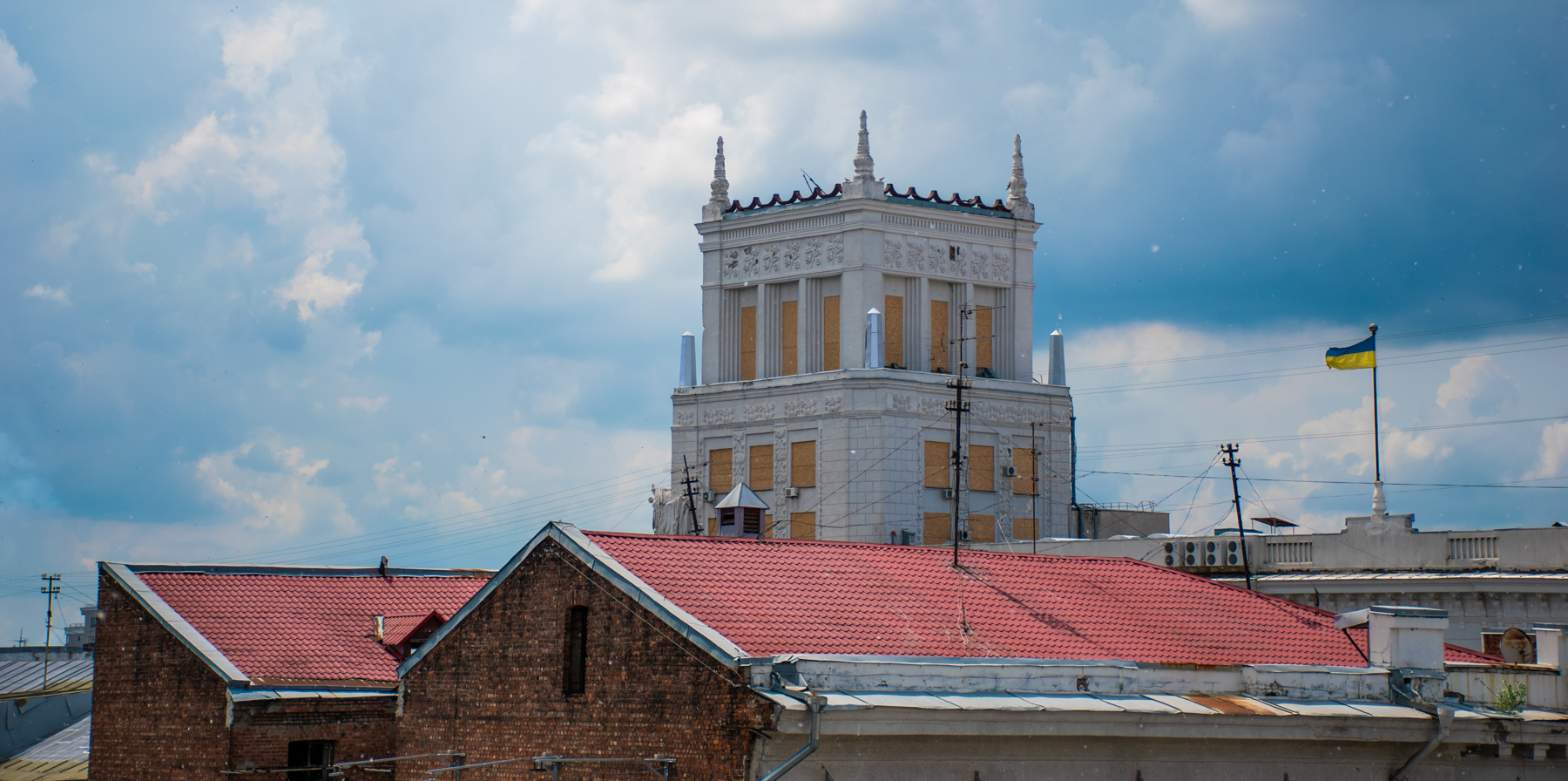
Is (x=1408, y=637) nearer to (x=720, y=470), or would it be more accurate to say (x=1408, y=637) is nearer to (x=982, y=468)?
(x=982, y=468)

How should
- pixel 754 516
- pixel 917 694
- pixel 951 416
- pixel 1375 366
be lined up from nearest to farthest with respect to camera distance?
1. pixel 917 694
2. pixel 754 516
3. pixel 1375 366
4. pixel 951 416

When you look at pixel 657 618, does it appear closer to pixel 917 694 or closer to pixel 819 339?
pixel 917 694

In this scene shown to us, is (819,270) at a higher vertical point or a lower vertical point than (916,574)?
higher

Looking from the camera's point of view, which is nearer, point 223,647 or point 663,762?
point 663,762

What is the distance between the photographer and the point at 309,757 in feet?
117

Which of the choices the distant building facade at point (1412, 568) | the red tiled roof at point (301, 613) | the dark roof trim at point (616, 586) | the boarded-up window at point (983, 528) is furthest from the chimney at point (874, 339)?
the dark roof trim at point (616, 586)

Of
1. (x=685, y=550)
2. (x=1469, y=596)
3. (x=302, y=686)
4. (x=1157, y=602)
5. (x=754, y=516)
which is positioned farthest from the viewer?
(x=1469, y=596)

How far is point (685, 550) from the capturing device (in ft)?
97.9

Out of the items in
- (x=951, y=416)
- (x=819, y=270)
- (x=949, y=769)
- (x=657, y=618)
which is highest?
(x=819, y=270)

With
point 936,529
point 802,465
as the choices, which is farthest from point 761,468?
point 936,529

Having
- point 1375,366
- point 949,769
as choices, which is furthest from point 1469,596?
point 949,769

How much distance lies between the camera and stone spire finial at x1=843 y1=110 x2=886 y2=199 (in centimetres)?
7012

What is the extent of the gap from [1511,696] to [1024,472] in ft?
132

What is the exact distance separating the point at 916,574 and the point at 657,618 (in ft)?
20.7
